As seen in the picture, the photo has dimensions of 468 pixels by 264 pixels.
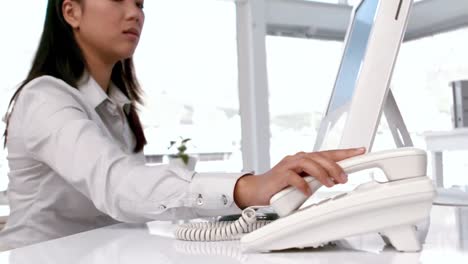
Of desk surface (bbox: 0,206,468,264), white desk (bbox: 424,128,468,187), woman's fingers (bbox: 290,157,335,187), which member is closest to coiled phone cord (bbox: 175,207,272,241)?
desk surface (bbox: 0,206,468,264)

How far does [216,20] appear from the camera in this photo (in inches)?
161

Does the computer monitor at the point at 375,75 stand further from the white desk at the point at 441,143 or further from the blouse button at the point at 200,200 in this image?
the white desk at the point at 441,143

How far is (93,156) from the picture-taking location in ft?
3.30

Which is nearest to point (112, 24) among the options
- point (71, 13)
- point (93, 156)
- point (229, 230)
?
point (71, 13)

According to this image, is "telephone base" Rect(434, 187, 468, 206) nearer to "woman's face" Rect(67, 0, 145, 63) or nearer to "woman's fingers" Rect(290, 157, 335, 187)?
"woman's fingers" Rect(290, 157, 335, 187)

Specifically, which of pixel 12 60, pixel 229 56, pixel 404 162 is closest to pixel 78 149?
pixel 404 162

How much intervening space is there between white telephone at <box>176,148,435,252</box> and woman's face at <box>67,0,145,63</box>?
2.67ft

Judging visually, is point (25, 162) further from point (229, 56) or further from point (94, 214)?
point (229, 56)

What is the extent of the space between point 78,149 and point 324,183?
54 cm

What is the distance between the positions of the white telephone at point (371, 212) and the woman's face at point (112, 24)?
81 cm

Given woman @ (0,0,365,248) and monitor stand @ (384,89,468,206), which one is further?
monitor stand @ (384,89,468,206)

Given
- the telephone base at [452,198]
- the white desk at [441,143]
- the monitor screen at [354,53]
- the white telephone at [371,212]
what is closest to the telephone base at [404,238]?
the white telephone at [371,212]

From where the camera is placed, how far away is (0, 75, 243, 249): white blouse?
3.10ft

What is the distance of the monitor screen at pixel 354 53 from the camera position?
102 cm
